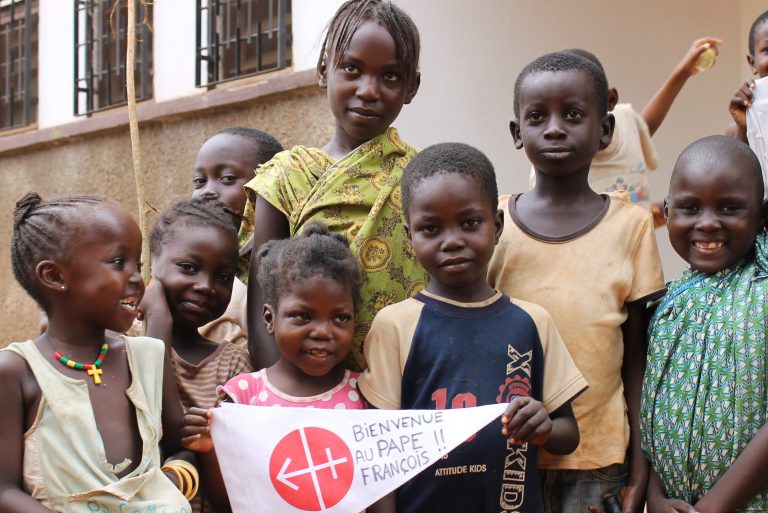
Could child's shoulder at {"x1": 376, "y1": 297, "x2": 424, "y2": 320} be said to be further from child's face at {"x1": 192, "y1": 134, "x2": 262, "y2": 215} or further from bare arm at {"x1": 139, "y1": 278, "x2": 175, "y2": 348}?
child's face at {"x1": 192, "y1": 134, "x2": 262, "y2": 215}

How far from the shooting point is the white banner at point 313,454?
2.49 m

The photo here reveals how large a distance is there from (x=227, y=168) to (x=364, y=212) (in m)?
1.07

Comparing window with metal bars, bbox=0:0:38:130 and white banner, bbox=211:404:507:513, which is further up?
window with metal bars, bbox=0:0:38:130

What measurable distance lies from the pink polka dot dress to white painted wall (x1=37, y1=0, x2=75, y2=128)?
19.9ft

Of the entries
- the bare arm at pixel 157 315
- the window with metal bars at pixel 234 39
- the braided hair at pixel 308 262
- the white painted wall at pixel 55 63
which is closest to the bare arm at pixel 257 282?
the braided hair at pixel 308 262

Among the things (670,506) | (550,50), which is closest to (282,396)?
(670,506)

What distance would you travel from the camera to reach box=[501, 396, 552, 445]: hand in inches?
93.0

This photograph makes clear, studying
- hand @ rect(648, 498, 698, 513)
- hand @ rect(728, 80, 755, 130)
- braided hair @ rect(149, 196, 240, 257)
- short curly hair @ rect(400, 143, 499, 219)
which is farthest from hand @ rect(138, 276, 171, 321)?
hand @ rect(728, 80, 755, 130)

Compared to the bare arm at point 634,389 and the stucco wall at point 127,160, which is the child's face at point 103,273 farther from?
the stucco wall at point 127,160

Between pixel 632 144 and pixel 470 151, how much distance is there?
227cm

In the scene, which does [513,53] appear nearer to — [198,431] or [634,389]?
[634,389]

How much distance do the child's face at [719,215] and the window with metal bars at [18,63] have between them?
23.2 ft

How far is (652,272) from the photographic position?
2771mm

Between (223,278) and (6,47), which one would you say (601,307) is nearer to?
(223,278)
